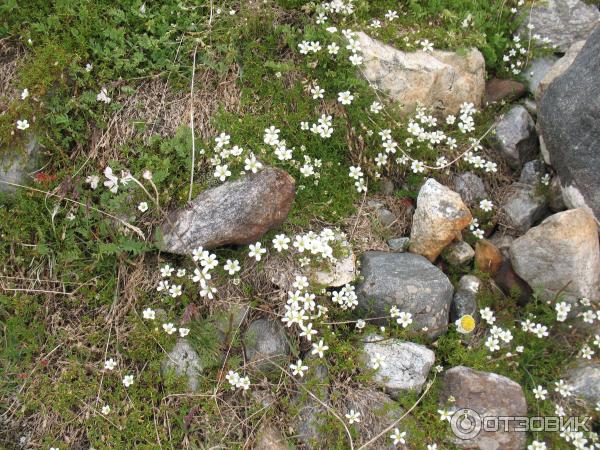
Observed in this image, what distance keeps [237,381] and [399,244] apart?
6.65 ft

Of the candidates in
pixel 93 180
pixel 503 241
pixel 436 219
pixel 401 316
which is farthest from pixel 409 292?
pixel 93 180

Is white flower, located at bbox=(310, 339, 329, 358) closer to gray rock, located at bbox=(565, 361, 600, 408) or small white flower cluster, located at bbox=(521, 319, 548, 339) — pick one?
small white flower cluster, located at bbox=(521, 319, 548, 339)

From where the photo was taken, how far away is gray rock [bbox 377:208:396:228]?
5.58 metres

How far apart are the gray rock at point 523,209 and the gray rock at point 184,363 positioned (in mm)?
3413

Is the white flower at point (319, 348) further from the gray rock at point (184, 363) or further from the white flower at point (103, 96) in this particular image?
the white flower at point (103, 96)

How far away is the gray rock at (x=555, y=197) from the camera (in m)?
5.69

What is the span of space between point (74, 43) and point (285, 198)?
8.63ft

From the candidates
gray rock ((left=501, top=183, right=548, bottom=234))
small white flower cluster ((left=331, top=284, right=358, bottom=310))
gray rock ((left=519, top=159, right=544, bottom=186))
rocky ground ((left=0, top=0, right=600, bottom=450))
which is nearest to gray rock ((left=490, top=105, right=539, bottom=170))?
rocky ground ((left=0, top=0, right=600, bottom=450))

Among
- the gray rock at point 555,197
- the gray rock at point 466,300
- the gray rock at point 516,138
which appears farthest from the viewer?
the gray rock at point 516,138

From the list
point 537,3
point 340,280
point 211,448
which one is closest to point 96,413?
point 211,448

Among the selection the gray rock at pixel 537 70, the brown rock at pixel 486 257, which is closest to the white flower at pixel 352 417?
the brown rock at pixel 486 257

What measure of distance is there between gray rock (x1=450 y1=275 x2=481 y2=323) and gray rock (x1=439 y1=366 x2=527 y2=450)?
602mm

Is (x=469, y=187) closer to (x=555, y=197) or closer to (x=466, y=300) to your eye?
(x=555, y=197)

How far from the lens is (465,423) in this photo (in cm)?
468
